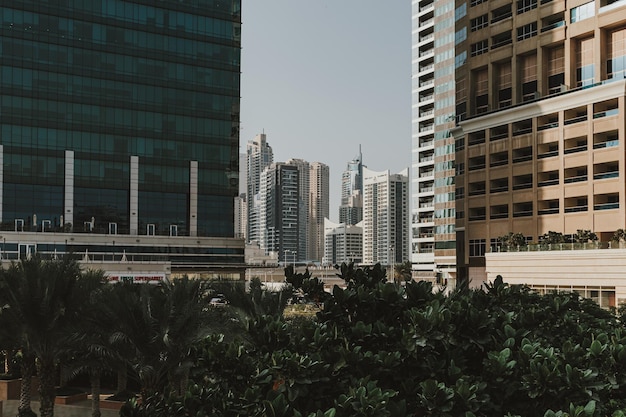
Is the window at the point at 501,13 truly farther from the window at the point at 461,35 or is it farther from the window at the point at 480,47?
the window at the point at 461,35

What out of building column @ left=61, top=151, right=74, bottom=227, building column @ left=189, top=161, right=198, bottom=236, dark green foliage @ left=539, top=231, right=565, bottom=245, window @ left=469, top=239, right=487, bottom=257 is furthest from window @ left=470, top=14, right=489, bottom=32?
building column @ left=61, top=151, right=74, bottom=227

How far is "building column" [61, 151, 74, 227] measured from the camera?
82250 millimetres

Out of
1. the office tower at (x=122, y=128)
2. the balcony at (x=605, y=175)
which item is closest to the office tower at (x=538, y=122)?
the balcony at (x=605, y=175)

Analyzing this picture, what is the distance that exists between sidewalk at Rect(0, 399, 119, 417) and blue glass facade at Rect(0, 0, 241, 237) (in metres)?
53.0

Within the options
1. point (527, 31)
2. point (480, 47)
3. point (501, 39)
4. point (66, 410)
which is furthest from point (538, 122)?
point (66, 410)

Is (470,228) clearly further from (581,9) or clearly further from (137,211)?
(137,211)

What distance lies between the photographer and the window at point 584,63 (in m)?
51.8

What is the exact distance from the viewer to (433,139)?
11362cm

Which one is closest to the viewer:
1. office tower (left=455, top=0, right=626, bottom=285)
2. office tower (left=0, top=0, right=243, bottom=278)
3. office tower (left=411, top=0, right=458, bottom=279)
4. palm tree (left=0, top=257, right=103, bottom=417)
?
palm tree (left=0, top=257, right=103, bottom=417)

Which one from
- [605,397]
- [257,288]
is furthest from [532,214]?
[605,397]

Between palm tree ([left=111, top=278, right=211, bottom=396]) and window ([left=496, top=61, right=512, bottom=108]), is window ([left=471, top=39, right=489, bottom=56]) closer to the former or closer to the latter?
window ([left=496, top=61, right=512, bottom=108])

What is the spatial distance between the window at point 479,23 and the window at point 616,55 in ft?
40.0

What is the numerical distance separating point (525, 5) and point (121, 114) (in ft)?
178

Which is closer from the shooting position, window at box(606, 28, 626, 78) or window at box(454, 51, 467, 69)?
window at box(606, 28, 626, 78)
